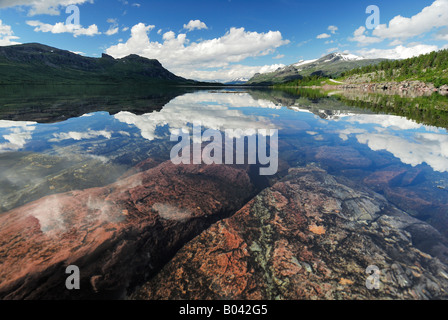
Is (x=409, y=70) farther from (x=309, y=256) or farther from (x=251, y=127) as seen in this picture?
(x=309, y=256)

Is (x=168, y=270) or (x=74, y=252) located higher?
(x=74, y=252)

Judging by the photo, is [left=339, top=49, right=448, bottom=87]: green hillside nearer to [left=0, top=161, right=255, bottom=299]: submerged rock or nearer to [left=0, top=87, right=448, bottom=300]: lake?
[left=0, top=87, right=448, bottom=300]: lake

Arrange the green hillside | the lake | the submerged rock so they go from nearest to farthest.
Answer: the submerged rock < the lake < the green hillside

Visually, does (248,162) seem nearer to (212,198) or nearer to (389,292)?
(212,198)

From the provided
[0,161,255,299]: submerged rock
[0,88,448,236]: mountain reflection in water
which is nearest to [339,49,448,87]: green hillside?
[0,88,448,236]: mountain reflection in water

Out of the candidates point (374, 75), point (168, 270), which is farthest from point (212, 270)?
point (374, 75)

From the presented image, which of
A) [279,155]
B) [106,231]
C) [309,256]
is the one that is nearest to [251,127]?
[279,155]
